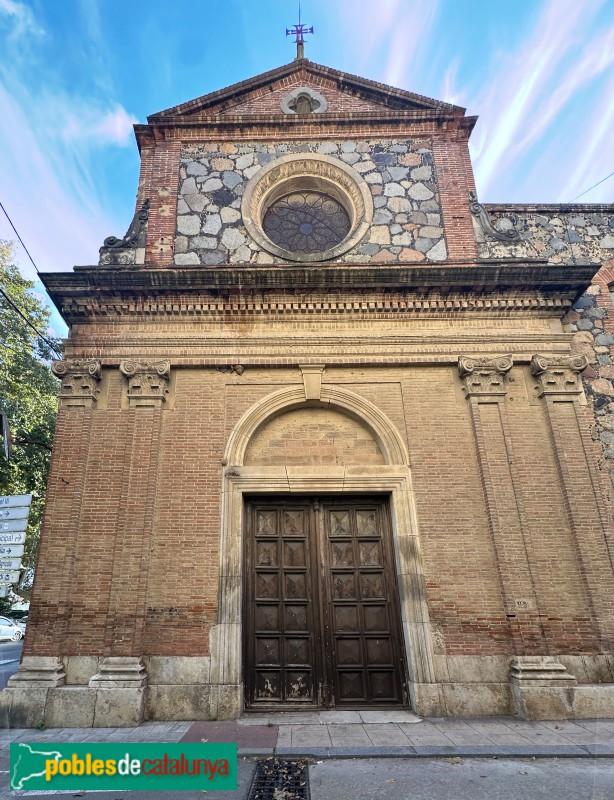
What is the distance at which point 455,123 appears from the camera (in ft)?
31.8

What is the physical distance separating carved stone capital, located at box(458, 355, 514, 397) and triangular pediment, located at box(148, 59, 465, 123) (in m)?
5.31

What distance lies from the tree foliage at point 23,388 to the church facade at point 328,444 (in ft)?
27.5

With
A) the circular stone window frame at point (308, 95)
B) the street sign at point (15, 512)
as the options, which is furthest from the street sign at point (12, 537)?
the circular stone window frame at point (308, 95)

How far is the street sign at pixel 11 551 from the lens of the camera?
568cm

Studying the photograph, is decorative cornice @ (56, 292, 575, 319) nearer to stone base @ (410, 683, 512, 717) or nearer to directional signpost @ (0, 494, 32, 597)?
directional signpost @ (0, 494, 32, 597)

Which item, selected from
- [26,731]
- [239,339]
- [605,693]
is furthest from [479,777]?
[239,339]

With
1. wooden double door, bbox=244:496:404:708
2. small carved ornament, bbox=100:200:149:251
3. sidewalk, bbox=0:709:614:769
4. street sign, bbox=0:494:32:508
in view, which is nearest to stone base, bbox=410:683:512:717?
sidewalk, bbox=0:709:614:769

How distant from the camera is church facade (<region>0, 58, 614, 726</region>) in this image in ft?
21.6

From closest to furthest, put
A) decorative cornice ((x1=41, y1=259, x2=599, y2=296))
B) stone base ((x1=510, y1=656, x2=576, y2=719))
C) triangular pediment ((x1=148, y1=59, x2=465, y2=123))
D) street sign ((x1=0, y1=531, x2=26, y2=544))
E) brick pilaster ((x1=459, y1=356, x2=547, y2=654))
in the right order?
street sign ((x1=0, y1=531, x2=26, y2=544))
stone base ((x1=510, y1=656, x2=576, y2=719))
brick pilaster ((x1=459, y1=356, x2=547, y2=654))
decorative cornice ((x1=41, y1=259, x2=599, y2=296))
triangular pediment ((x1=148, y1=59, x2=465, y2=123))

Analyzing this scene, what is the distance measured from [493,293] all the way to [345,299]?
2547 mm

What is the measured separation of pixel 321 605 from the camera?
7121 mm

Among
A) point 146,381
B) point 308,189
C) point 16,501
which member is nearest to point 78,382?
point 146,381

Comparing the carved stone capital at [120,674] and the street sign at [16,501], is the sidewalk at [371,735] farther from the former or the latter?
the street sign at [16,501]
